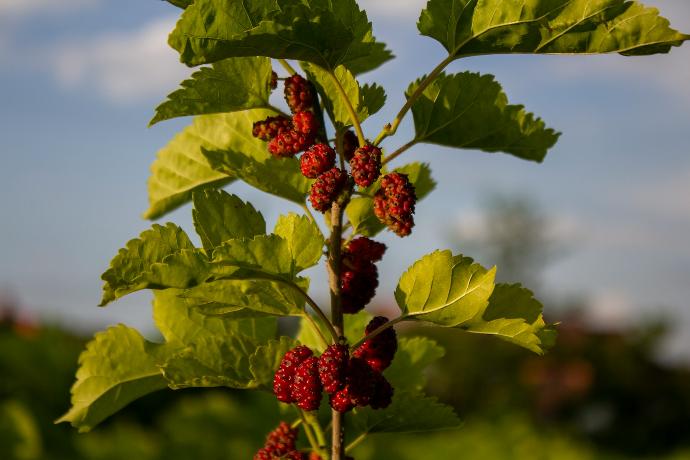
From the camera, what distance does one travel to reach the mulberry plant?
1598 mm

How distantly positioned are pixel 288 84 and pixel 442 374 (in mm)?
15928

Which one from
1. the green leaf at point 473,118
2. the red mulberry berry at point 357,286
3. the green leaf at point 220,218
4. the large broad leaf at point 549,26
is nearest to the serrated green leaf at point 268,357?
the red mulberry berry at point 357,286

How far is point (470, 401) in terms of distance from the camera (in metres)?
16.8

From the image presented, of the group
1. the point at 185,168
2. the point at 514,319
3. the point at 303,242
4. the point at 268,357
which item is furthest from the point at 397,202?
the point at 185,168

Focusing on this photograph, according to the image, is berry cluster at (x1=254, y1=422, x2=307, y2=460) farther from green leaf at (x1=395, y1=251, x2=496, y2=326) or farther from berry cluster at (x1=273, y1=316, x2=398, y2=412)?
green leaf at (x1=395, y1=251, x2=496, y2=326)

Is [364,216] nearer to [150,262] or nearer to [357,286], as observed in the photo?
[357,286]

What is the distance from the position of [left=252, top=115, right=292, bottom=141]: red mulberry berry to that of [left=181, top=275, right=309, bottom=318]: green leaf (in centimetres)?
36

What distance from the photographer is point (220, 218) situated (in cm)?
174

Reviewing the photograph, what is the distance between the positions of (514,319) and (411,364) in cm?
61

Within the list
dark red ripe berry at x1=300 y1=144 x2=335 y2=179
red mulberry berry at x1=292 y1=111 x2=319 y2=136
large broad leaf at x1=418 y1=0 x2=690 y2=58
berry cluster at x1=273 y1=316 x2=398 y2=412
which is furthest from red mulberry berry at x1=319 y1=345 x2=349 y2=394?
large broad leaf at x1=418 y1=0 x2=690 y2=58

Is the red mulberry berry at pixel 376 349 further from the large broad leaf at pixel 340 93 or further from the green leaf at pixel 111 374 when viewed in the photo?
the green leaf at pixel 111 374

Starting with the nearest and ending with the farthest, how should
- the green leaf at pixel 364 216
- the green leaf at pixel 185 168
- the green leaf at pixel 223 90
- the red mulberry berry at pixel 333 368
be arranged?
the red mulberry berry at pixel 333 368 → the green leaf at pixel 223 90 → the green leaf at pixel 364 216 → the green leaf at pixel 185 168

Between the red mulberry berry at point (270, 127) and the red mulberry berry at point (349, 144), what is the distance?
0.13 meters

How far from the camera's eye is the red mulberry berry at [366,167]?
1633mm
